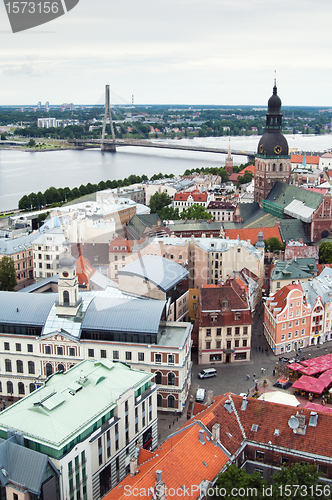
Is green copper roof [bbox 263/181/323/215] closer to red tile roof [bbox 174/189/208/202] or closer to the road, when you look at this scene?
red tile roof [bbox 174/189/208/202]

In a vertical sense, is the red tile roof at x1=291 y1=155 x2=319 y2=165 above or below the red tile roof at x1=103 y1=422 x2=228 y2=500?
above

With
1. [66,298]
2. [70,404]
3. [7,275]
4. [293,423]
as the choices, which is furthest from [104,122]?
[293,423]

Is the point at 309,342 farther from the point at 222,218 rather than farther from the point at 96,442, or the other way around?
the point at 222,218

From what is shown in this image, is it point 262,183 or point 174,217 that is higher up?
point 262,183

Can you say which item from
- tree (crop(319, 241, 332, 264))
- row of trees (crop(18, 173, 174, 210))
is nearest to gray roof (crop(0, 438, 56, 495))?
tree (crop(319, 241, 332, 264))

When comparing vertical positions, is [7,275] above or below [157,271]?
below

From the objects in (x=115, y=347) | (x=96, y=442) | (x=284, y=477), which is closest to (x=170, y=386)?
(x=115, y=347)

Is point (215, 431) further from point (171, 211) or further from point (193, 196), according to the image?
point (193, 196)
